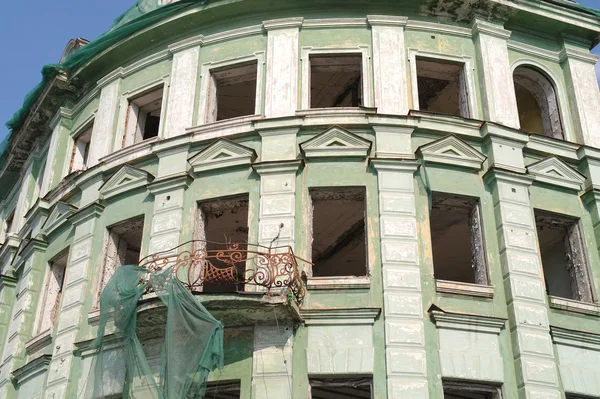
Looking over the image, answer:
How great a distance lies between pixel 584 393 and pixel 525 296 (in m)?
1.76

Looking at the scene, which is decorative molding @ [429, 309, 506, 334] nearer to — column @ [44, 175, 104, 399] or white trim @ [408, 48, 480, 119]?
white trim @ [408, 48, 480, 119]

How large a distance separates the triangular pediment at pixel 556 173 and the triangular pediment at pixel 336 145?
3173 mm

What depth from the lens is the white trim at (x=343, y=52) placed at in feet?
45.9

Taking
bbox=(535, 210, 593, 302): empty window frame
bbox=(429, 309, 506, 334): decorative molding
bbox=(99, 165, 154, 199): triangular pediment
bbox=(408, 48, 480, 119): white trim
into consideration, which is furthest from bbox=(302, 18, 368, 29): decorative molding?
bbox=(429, 309, 506, 334): decorative molding

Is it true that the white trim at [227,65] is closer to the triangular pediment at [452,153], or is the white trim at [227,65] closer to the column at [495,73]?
the triangular pediment at [452,153]

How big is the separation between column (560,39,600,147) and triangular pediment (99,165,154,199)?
8.59m

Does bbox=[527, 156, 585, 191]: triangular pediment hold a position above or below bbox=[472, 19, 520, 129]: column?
below

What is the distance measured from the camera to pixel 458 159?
13281 mm

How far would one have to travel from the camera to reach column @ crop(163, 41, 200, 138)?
1448cm

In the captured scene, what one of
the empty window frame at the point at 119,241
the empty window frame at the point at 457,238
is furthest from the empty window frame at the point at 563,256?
the empty window frame at the point at 119,241

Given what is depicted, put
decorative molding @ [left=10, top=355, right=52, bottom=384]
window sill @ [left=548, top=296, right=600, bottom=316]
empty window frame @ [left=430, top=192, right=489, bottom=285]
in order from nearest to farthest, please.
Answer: window sill @ [left=548, top=296, right=600, bottom=316] < empty window frame @ [left=430, top=192, right=489, bottom=285] < decorative molding @ [left=10, top=355, right=52, bottom=384]

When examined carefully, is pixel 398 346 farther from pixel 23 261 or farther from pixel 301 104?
pixel 23 261

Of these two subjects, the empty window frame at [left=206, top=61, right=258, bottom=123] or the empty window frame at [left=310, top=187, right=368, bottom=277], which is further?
the empty window frame at [left=206, top=61, right=258, bottom=123]

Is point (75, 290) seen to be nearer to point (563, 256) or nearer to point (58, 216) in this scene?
point (58, 216)
